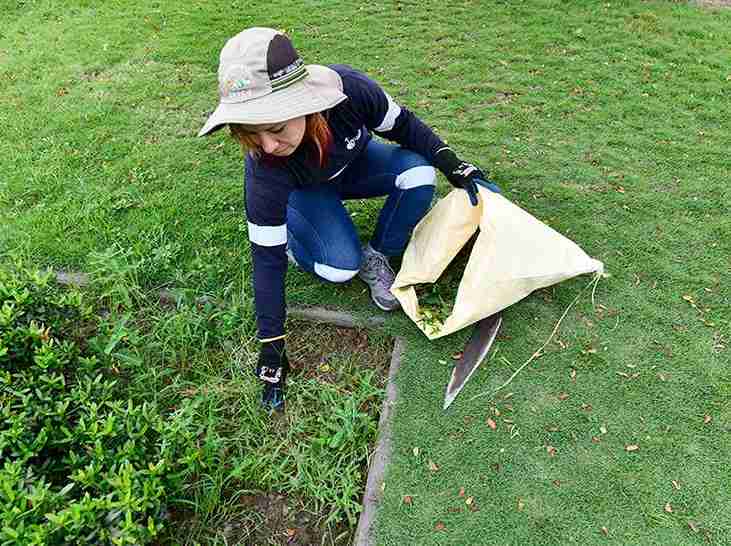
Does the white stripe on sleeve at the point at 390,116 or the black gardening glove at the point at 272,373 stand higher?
the white stripe on sleeve at the point at 390,116

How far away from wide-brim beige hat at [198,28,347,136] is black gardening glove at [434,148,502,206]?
2.71ft

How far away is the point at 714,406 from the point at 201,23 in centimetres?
439

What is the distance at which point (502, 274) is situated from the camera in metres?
2.20

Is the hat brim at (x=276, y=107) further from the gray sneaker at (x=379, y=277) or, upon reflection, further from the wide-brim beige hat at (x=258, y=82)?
the gray sneaker at (x=379, y=277)

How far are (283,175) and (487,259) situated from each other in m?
0.83

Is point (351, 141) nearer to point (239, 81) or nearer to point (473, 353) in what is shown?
point (239, 81)

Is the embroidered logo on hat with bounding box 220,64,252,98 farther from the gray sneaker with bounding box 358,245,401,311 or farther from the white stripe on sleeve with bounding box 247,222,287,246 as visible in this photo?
the gray sneaker with bounding box 358,245,401,311

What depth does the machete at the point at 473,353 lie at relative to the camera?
2.19 metres

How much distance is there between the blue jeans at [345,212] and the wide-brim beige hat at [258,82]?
79 centimetres

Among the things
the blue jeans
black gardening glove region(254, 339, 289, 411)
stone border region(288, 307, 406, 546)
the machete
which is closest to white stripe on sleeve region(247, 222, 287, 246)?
black gardening glove region(254, 339, 289, 411)

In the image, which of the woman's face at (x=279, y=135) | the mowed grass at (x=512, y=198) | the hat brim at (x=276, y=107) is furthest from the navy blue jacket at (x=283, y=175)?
the mowed grass at (x=512, y=198)

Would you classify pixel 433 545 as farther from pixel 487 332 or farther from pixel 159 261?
pixel 159 261

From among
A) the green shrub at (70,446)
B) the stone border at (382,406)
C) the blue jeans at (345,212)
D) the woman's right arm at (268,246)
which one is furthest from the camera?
the blue jeans at (345,212)

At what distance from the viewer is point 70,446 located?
1687mm
